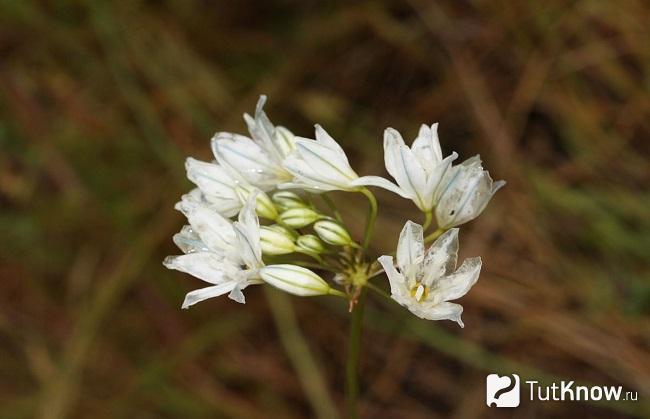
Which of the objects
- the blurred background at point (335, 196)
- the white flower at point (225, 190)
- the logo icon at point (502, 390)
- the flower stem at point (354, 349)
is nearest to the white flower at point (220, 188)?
the white flower at point (225, 190)

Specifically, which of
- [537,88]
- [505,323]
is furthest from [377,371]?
[537,88]

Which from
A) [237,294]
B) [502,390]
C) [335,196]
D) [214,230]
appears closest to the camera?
[237,294]

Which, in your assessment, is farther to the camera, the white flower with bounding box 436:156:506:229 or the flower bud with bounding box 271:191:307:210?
the flower bud with bounding box 271:191:307:210

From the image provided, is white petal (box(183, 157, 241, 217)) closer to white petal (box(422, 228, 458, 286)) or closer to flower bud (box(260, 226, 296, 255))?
flower bud (box(260, 226, 296, 255))

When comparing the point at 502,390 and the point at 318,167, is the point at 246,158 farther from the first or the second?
A: the point at 502,390

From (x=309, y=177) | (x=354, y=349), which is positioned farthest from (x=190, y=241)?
(x=354, y=349)

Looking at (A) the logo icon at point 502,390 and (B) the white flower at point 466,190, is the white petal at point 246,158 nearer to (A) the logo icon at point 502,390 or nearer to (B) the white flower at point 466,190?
(B) the white flower at point 466,190

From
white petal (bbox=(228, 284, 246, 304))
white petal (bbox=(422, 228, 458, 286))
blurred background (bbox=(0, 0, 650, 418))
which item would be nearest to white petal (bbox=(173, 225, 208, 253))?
white petal (bbox=(228, 284, 246, 304))
